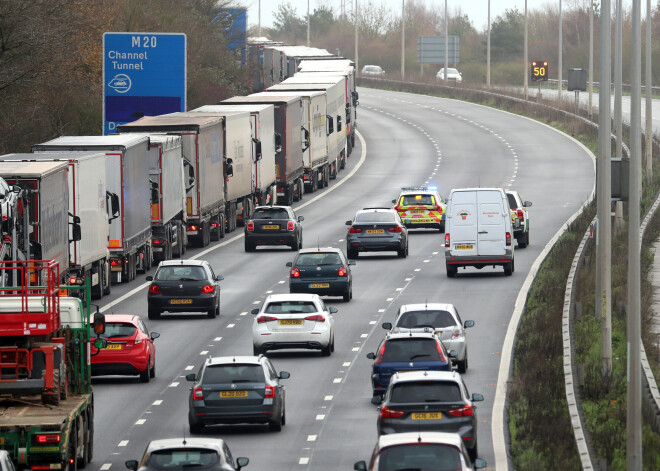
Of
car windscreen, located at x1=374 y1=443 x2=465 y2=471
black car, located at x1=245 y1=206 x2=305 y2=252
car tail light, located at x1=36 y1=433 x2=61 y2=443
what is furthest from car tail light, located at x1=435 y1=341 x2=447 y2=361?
black car, located at x1=245 y1=206 x2=305 y2=252

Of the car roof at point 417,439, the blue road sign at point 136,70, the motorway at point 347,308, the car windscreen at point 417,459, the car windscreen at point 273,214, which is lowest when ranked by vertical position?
the motorway at point 347,308

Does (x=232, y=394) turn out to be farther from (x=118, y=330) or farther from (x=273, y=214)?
(x=273, y=214)

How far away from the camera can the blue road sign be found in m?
59.9

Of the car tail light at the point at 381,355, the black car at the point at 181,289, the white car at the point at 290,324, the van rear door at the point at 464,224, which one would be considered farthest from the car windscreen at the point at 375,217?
the car tail light at the point at 381,355

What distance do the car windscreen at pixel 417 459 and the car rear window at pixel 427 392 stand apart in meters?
4.80

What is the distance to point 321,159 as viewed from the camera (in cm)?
7731

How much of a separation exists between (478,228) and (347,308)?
6192 millimetres

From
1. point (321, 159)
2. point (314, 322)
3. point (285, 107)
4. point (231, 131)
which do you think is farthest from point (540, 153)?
point (314, 322)

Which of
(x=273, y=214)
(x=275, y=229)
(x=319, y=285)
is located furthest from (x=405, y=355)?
(x=273, y=214)

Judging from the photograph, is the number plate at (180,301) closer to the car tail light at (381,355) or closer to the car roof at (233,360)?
the car tail light at (381,355)

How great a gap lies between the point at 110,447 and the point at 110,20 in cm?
4818

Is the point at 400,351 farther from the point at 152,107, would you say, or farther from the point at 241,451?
the point at 152,107

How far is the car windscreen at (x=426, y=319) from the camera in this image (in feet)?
105

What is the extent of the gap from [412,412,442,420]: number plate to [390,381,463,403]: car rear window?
0.18 metres
